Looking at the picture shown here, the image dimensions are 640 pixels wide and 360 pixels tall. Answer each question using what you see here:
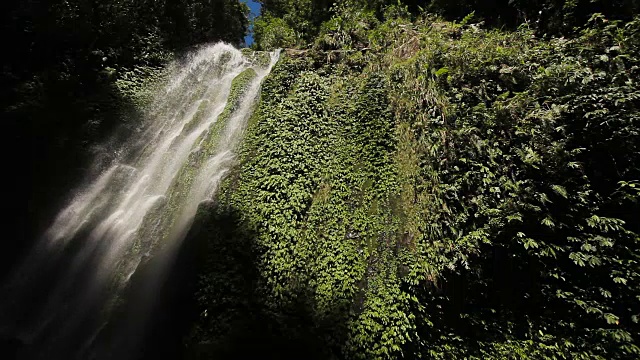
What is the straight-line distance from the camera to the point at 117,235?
7219 mm

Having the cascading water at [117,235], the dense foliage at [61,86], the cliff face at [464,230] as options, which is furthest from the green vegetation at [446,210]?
the dense foliage at [61,86]

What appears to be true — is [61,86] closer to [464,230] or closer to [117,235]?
[117,235]

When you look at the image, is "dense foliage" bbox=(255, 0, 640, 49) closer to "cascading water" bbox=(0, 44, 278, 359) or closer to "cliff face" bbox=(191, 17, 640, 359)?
"cliff face" bbox=(191, 17, 640, 359)

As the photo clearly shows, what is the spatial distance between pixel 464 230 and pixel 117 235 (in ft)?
23.2

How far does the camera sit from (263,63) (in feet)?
38.0

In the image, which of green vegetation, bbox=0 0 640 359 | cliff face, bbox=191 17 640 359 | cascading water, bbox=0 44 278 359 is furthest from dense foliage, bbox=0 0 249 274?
cliff face, bbox=191 17 640 359

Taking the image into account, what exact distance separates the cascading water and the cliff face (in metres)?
1.25

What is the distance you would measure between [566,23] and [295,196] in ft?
22.3

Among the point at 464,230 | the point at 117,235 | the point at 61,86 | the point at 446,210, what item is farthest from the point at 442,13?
the point at 61,86

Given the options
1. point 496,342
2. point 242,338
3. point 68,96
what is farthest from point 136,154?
point 496,342

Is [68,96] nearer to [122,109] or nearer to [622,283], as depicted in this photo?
[122,109]

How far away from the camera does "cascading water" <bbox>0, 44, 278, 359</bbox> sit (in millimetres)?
6105

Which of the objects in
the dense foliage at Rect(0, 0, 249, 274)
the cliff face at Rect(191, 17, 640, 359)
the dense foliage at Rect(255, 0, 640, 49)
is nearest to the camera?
the cliff face at Rect(191, 17, 640, 359)

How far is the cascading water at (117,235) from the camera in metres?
6.11
